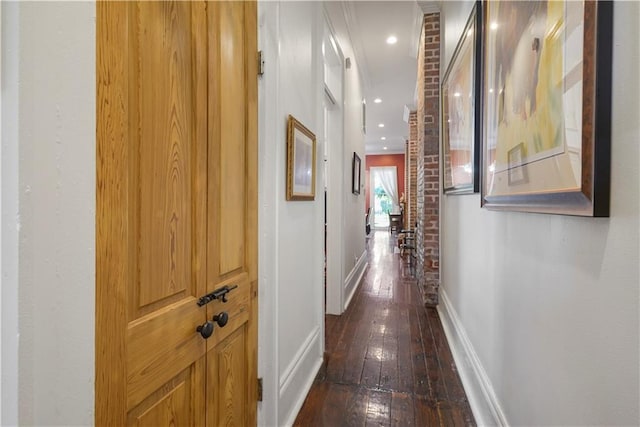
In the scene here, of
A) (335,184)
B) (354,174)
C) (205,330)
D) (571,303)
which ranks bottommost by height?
(205,330)

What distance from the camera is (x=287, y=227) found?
1.77 metres

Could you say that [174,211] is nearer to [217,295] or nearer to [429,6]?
[217,295]

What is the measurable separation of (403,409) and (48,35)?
218 centimetres

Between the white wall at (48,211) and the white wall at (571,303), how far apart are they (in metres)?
1.10

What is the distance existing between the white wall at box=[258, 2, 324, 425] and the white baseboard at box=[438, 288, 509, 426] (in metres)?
0.98

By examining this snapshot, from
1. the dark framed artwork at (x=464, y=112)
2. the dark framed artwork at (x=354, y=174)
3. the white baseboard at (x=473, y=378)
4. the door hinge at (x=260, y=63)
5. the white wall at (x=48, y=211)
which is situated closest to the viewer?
the white wall at (x=48, y=211)

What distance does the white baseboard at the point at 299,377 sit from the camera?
1.70 m

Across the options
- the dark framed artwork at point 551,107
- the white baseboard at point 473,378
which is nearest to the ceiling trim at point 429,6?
the dark framed artwork at point 551,107

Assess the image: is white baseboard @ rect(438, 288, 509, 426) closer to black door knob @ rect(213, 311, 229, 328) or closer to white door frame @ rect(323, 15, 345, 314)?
white door frame @ rect(323, 15, 345, 314)

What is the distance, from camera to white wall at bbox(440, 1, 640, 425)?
689 millimetres

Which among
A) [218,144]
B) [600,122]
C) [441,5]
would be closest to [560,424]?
[600,122]

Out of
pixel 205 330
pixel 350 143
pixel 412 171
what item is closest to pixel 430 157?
pixel 350 143

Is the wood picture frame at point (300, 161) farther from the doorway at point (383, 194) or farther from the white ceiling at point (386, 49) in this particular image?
the doorway at point (383, 194)

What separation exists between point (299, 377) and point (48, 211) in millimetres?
1755
